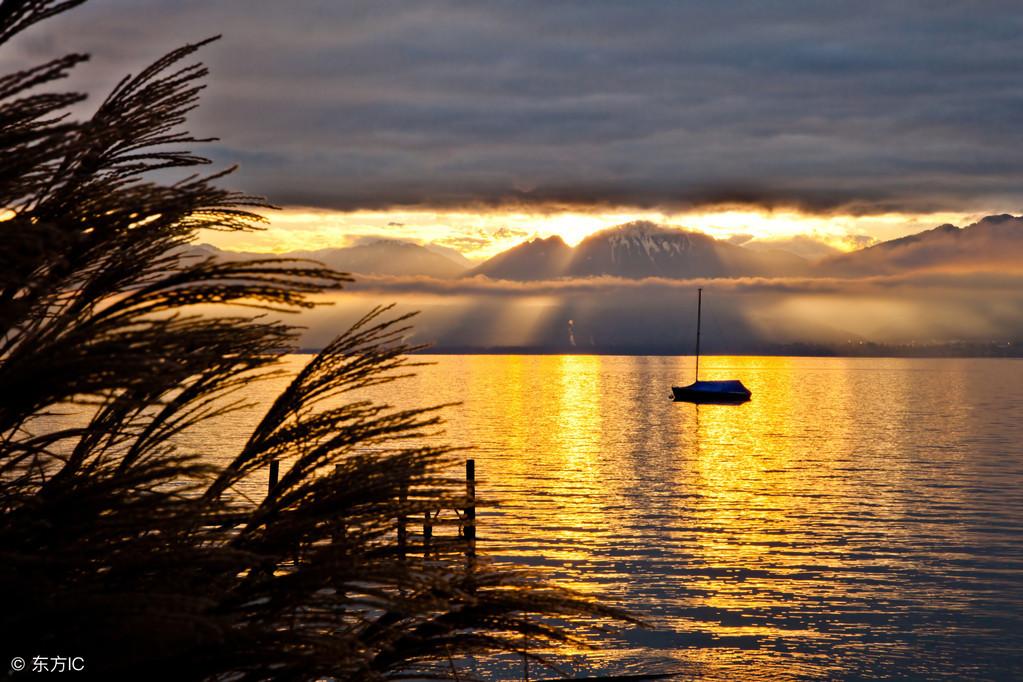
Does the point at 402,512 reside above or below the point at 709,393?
above

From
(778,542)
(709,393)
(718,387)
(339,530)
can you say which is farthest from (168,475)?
(718,387)

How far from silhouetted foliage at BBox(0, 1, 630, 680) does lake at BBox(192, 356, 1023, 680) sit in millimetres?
918

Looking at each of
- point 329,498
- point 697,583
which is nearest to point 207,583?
point 329,498

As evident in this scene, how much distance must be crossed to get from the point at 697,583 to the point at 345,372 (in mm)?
28476

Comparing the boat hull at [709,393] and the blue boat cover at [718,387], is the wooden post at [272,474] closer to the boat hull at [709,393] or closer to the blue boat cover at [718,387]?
the boat hull at [709,393]

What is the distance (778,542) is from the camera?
131ft

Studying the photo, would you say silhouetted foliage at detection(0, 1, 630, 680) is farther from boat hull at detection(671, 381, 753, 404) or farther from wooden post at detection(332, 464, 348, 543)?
boat hull at detection(671, 381, 753, 404)

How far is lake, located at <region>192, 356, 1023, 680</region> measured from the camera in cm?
2412

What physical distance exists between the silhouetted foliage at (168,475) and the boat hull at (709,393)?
11035 cm

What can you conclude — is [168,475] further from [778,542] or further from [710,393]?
[710,393]

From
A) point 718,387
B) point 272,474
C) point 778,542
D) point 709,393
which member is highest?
point 272,474

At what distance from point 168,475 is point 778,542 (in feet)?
126

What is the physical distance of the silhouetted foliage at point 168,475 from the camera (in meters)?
3.64

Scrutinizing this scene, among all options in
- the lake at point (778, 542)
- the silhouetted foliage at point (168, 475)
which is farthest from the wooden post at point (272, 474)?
the lake at point (778, 542)
